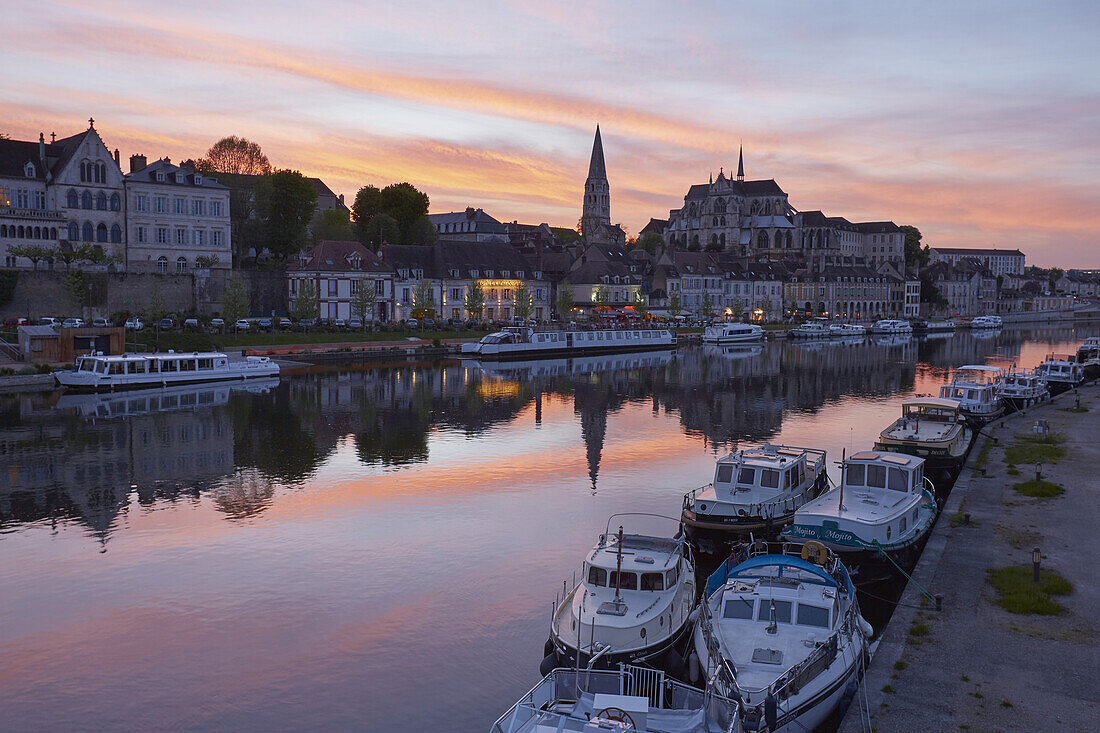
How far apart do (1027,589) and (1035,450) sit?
21290 mm

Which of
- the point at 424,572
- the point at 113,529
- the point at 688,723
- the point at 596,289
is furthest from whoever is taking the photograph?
the point at 596,289

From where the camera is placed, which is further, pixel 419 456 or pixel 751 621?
pixel 419 456

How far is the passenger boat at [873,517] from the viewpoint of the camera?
24.6 metres

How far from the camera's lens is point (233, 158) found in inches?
5285

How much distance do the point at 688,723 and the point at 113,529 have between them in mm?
24369

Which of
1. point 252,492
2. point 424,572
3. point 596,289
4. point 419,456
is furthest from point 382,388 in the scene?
point 596,289

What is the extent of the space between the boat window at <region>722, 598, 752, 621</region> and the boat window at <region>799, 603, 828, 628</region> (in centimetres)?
111

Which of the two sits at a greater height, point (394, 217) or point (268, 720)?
point (394, 217)

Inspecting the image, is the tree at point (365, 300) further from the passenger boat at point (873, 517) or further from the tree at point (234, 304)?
the passenger boat at point (873, 517)

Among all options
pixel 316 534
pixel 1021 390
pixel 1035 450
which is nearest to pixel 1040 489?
pixel 1035 450

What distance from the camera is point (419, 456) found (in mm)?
43438

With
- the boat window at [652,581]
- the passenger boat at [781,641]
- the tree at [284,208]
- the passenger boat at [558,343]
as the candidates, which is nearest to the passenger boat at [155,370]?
the passenger boat at [558,343]

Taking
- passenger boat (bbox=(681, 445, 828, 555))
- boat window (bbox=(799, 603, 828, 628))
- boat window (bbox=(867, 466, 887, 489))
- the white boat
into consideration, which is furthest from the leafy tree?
boat window (bbox=(799, 603, 828, 628))

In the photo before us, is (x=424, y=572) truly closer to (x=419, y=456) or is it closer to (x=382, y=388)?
(x=419, y=456)
